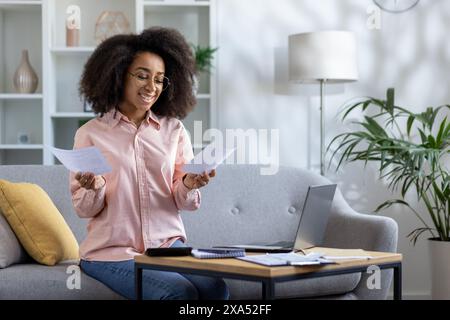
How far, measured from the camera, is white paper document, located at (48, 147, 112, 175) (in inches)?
85.8

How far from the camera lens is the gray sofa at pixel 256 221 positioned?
117 inches

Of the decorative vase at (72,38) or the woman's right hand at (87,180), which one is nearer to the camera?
the woman's right hand at (87,180)

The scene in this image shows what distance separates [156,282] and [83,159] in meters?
0.43

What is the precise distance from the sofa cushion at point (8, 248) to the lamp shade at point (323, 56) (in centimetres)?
176

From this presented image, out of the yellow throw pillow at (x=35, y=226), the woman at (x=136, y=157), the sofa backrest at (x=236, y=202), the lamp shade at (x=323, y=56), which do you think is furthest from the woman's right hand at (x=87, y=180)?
the lamp shade at (x=323, y=56)

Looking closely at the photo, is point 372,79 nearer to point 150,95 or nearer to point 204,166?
point 150,95

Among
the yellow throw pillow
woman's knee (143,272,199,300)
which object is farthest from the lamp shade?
woman's knee (143,272,199,300)

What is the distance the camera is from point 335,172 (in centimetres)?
449

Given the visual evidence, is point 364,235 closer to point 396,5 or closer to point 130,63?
point 130,63

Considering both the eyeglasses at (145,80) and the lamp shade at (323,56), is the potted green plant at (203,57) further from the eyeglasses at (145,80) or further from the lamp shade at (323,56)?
the eyeglasses at (145,80)

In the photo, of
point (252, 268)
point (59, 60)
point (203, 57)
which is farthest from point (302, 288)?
point (59, 60)

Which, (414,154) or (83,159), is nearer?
(83,159)

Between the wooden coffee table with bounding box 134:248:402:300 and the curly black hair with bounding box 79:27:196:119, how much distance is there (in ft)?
2.24

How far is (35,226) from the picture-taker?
3.03 metres
